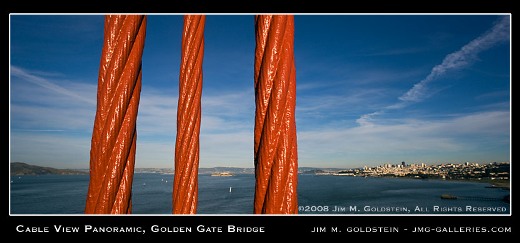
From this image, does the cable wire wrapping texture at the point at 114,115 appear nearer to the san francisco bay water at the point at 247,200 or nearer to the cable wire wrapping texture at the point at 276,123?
the cable wire wrapping texture at the point at 276,123

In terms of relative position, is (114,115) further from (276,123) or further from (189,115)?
(276,123)

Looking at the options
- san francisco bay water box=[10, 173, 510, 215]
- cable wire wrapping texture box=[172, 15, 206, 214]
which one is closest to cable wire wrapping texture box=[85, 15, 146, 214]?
cable wire wrapping texture box=[172, 15, 206, 214]

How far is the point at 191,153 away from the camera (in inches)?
42.1

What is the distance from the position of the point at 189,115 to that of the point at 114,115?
249mm

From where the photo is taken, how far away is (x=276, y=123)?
76 cm

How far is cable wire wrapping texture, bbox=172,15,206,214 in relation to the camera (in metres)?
1.04

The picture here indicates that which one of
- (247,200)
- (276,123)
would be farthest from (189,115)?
(247,200)

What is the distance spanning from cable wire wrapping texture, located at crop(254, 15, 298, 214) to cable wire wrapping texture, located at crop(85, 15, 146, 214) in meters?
0.32

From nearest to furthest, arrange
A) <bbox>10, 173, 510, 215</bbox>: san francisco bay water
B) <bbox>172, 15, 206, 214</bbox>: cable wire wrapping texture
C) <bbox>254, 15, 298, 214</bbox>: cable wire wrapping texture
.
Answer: <bbox>254, 15, 298, 214</bbox>: cable wire wrapping texture → <bbox>172, 15, 206, 214</bbox>: cable wire wrapping texture → <bbox>10, 173, 510, 215</bbox>: san francisco bay water

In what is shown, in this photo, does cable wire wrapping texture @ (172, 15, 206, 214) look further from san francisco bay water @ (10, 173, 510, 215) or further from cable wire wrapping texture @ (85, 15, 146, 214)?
san francisco bay water @ (10, 173, 510, 215)

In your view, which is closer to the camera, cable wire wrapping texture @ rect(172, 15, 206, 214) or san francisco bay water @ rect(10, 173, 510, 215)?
cable wire wrapping texture @ rect(172, 15, 206, 214)

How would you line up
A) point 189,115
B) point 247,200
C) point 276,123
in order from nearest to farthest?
1. point 276,123
2. point 189,115
3. point 247,200

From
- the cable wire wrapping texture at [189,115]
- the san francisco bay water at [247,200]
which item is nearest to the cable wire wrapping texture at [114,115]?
the cable wire wrapping texture at [189,115]
